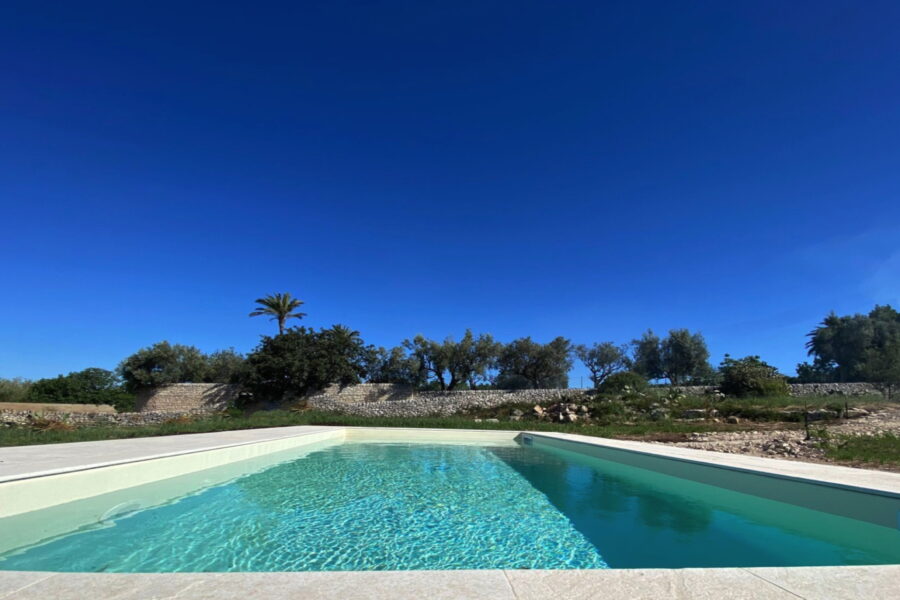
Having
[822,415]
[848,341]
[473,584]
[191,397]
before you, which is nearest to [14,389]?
[191,397]

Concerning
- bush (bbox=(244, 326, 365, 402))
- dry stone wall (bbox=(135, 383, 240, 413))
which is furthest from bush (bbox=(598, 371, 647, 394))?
dry stone wall (bbox=(135, 383, 240, 413))

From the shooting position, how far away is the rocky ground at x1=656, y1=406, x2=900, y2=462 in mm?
7676

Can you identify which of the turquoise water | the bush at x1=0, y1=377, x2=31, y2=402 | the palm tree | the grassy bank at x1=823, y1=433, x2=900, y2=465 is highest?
the palm tree

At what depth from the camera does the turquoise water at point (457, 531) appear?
321 centimetres

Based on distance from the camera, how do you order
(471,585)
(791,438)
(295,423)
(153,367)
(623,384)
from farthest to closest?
(153,367) < (623,384) < (295,423) < (791,438) < (471,585)

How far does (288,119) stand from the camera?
13445 mm

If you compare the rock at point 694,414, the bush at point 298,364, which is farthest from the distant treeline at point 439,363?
the rock at point 694,414

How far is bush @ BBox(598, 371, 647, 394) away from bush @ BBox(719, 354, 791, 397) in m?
3.60

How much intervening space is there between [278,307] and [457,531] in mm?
27369

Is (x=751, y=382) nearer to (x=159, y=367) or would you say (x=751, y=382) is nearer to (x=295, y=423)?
(x=295, y=423)

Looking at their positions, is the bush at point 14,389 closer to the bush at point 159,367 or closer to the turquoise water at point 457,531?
the bush at point 159,367

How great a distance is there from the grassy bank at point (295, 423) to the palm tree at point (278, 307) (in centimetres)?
1291

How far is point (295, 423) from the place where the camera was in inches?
616

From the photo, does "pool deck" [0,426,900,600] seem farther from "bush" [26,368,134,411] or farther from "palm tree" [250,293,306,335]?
"bush" [26,368,134,411]
